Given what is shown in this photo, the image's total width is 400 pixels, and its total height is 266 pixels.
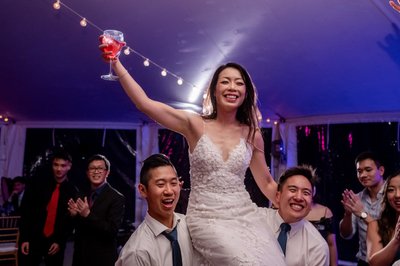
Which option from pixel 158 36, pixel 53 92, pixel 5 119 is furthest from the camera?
pixel 5 119

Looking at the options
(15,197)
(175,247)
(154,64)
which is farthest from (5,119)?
(175,247)

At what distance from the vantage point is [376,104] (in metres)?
6.48

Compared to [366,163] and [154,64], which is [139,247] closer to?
[366,163]

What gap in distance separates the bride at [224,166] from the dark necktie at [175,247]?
0.09 m

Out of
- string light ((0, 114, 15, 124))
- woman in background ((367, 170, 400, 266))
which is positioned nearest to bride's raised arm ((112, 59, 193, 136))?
woman in background ((367, 170, 400, 266))

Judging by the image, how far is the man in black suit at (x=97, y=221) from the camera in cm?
340

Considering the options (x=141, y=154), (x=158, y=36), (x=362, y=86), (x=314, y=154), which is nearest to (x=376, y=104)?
(x=362, y=86)

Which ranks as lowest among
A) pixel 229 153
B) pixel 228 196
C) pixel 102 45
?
pixel 228 196

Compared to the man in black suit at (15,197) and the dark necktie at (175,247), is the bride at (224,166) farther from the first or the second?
the man in black suit at (15,197)

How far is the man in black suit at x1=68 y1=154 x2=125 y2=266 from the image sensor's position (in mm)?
3398

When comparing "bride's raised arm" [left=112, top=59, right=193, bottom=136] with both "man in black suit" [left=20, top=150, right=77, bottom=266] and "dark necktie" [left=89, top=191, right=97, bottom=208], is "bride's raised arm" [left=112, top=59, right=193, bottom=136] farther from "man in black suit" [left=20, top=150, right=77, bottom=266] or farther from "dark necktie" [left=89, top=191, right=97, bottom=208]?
"man in black suit" [left=20, top=150, right=77, bottom=266]

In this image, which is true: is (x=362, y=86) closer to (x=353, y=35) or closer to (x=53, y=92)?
(x=353, y=35)

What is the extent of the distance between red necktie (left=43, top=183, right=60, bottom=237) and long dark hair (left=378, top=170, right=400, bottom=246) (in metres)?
2.78

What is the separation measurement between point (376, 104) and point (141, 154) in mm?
4799
